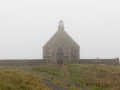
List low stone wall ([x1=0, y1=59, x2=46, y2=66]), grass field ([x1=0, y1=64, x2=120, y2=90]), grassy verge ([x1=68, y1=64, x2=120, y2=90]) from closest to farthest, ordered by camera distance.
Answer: grass field ([x1=0, y1=64, x2=120, y2=90]), grassy verge ([x1=68, y1=64, x2=120, y2=90]), low stone wall ([x1=0, y1=59, x2=46, y2=66])

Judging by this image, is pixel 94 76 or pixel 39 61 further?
pixel 39 61

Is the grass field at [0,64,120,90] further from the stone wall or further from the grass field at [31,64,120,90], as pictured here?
the stone wall

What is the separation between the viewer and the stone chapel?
41750 mm

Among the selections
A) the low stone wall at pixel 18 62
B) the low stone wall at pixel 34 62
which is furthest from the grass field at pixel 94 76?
the low stone wall at pixel 18 62

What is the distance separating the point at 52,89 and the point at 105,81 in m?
11.5

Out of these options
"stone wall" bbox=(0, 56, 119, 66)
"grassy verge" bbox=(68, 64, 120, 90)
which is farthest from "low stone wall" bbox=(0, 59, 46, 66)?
"grassy verge" bbox=(68, 64, 120, 90)

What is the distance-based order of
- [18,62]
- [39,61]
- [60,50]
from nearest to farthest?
[18,62] < [39,61] < [60,50]

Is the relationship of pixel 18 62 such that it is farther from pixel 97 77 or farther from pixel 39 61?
pixel 97 77

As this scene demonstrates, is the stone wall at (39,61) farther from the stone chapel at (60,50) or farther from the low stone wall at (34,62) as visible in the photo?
the stone chapel at (60,50)

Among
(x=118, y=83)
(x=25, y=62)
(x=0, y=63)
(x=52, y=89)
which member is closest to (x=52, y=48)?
(x=25, y=62)

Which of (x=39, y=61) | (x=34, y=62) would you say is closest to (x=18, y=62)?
(x=34, y=62)

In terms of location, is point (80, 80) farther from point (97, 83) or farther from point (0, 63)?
point (0, 63)

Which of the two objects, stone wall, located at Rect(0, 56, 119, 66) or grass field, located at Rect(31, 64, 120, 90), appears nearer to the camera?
grass field, located at Rect(31, 64, 120, 90)

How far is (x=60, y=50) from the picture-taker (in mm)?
42188
